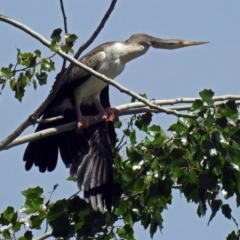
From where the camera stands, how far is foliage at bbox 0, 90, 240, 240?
17.9 ft

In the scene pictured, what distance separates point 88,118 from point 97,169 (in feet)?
1.44

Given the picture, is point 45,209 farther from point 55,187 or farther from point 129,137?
point 129,137

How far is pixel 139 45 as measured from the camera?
7.75 meters

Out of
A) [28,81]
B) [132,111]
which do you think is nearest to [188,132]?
[132,111]

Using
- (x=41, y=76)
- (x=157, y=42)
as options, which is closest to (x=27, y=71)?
(x=41, y=76)

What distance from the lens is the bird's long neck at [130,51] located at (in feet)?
25.0

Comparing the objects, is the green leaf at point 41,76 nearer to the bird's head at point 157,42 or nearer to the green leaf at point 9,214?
the green leaf at point 9,214

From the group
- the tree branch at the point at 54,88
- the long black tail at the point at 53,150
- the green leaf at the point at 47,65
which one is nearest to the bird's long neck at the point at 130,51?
the long black tail at the point at 53,150

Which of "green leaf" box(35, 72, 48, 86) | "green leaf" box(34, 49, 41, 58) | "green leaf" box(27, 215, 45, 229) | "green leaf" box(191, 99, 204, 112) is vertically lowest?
"green leaf" box(27, 215, 45, 229)

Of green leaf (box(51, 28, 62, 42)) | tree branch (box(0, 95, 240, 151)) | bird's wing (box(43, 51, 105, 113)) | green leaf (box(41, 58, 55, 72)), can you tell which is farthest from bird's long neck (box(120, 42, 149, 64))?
green leaf (box(51, 28, 62, 42))

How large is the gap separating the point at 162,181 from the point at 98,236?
1.91 ft

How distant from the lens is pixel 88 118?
724 centimetres

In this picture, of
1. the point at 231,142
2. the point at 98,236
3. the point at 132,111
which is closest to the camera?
the point at 231,142

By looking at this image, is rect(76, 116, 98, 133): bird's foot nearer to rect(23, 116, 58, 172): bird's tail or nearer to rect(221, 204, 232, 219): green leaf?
rect(23, 116, 58, 172): bird's tail
